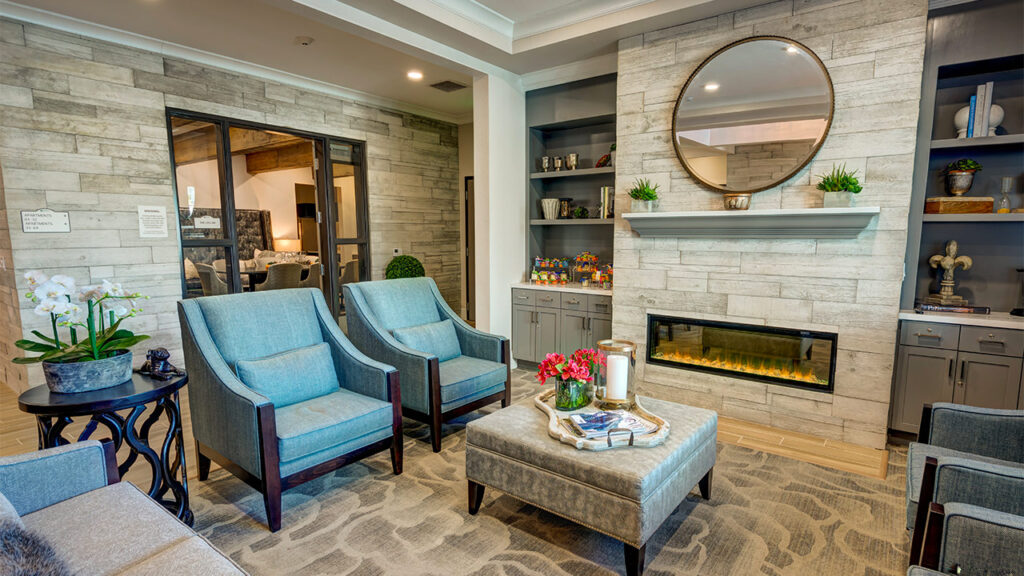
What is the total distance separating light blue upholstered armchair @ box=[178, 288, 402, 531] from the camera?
7.15 feet

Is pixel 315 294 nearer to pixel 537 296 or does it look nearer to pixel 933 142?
pixel 537 296

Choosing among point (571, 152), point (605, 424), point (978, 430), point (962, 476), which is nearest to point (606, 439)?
point (605, 424)

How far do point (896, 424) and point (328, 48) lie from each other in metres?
5.03

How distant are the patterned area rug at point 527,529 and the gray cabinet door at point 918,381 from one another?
1.30 ft

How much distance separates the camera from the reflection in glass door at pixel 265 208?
4.52 m

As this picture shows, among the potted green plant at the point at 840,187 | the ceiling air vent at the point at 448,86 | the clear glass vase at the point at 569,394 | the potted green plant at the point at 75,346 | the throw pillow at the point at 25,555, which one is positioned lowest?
the clear glass vase at the point at 569,394

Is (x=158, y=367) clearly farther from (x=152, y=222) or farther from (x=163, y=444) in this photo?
(x=152, y=222)

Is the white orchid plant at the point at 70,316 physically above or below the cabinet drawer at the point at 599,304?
above

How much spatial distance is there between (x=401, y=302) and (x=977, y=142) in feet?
11.8

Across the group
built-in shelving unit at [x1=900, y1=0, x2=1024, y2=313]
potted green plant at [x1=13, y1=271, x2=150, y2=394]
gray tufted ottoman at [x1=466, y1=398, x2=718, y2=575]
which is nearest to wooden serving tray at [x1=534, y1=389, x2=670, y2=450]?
gray tufted ottoman at [x1=466, y1=398, x2=718, y2=575]

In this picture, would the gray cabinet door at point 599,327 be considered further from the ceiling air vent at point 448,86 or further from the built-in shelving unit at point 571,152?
the ceiling air vent at point 448,86

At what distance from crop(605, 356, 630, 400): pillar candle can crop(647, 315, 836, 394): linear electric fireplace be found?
60.8 inches

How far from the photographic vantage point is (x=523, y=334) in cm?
466

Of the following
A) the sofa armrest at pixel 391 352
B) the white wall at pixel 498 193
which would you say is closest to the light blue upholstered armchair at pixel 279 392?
the sofa armrest at pixel 391 352
